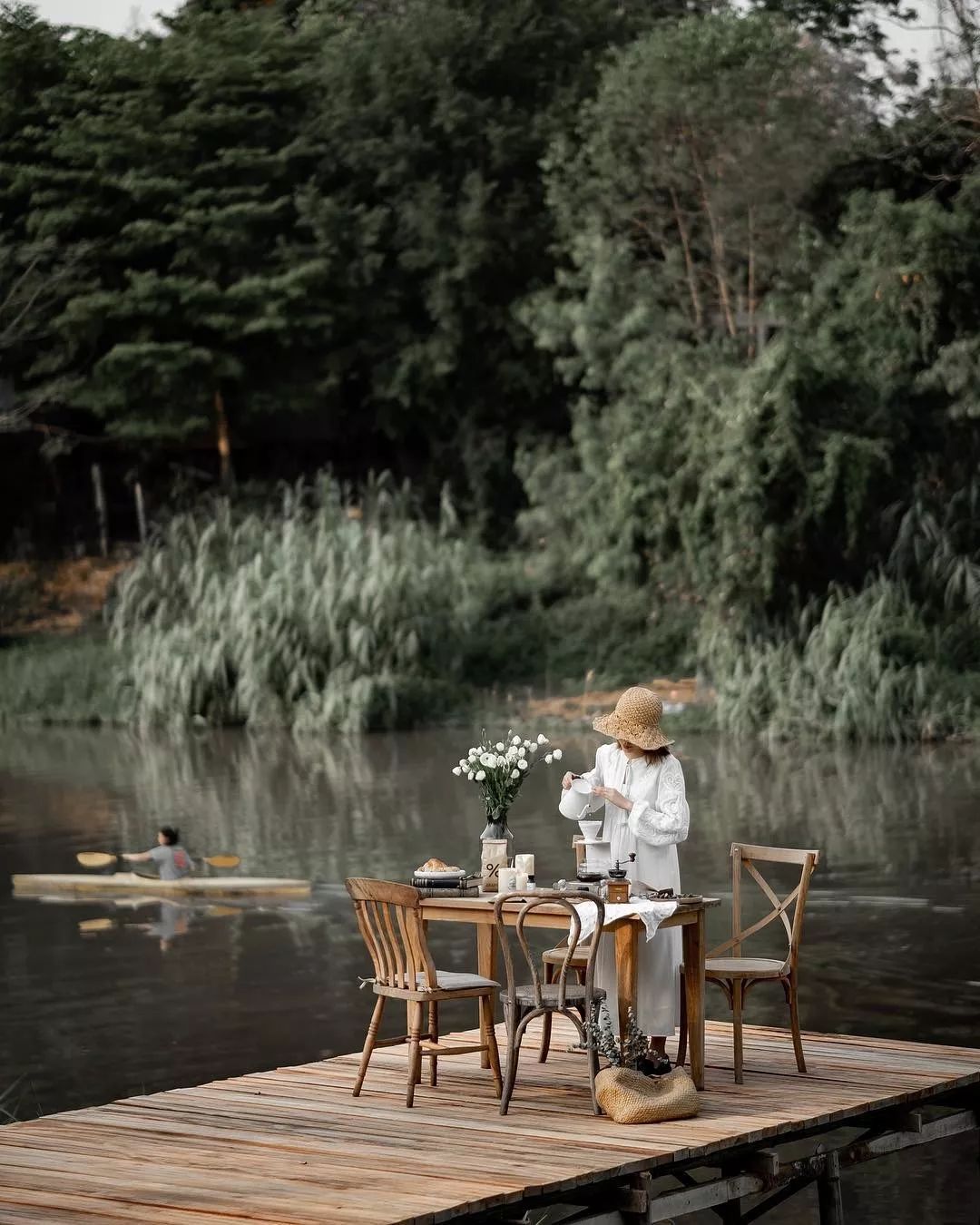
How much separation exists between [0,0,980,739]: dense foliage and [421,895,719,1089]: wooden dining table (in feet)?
48.4

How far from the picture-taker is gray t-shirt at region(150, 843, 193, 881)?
15.2 meters

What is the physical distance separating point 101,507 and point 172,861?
17277 mm

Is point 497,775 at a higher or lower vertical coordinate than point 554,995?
higher

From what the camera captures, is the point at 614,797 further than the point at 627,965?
Yes

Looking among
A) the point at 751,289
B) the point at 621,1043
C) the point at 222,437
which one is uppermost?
the point at 751,289

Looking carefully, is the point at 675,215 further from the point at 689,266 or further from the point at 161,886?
the point at 161,886

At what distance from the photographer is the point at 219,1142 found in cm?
650

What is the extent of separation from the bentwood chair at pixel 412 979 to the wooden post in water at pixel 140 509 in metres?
23.9

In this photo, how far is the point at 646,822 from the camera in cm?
694

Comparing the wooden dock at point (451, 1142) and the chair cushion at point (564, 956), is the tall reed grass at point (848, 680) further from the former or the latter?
the chair cushion at point (564, 956)

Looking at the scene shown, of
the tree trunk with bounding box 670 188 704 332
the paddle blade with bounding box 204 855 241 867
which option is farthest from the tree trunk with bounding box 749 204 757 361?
the paddle blade with bounding box 204 855 241 867

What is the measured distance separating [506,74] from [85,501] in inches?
339

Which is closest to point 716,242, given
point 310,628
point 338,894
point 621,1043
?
point 310,628

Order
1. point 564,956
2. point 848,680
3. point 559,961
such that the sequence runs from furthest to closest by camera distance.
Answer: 1. point 848,680
2. point 559,961
3. point 564,956
